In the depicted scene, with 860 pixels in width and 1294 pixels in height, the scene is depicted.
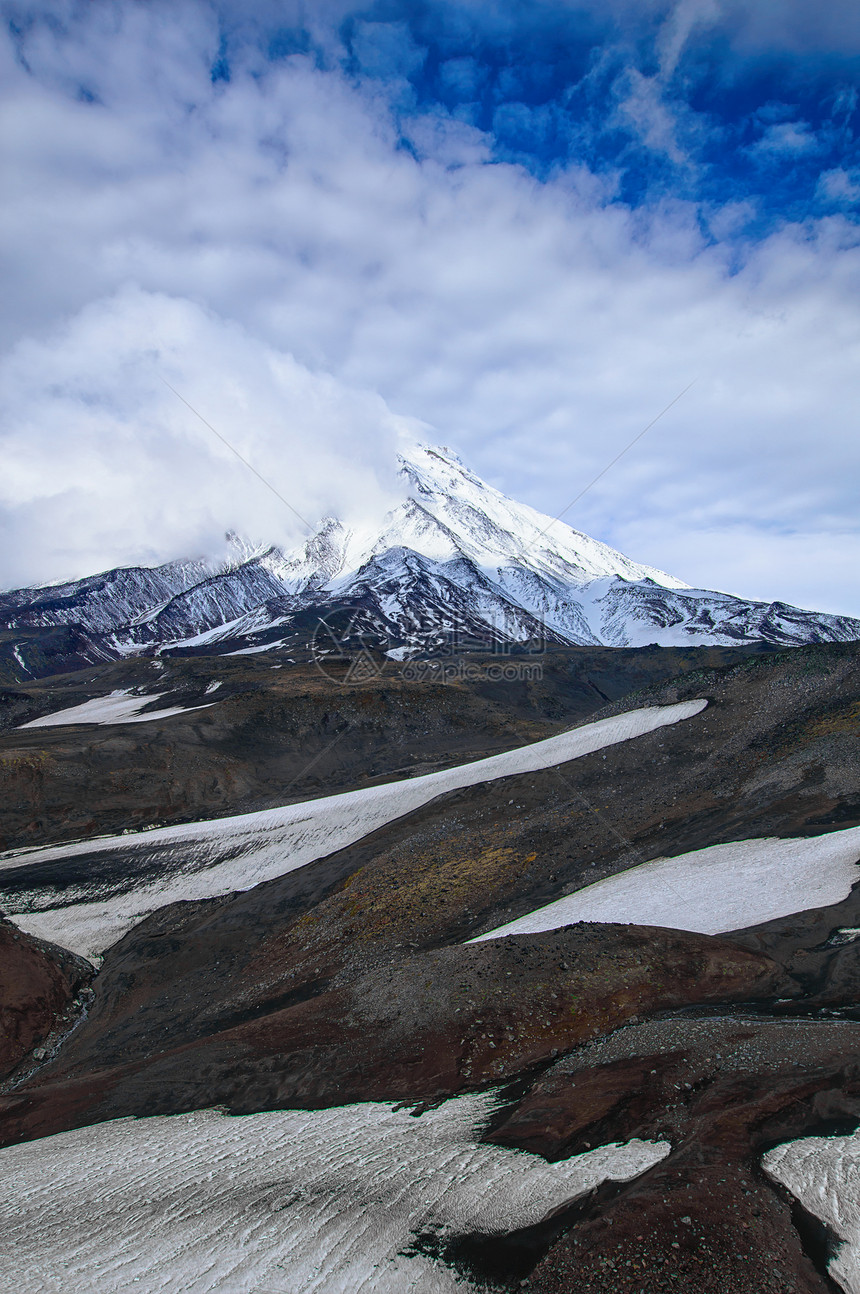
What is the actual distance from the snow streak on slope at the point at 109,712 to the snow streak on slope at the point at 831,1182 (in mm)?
64638

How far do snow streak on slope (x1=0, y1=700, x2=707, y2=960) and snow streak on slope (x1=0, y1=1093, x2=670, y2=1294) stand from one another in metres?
18.0

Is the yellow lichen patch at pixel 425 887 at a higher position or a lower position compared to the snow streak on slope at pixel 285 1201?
higher

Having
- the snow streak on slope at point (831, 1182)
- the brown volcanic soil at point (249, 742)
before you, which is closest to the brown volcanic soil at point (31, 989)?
the brown volcanic soil at point (249, 742)

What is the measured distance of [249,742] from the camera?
58.2 metres

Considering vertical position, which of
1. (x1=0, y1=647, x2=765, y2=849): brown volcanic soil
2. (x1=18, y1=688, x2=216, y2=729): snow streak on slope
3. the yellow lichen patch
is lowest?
the yellow lichen patch

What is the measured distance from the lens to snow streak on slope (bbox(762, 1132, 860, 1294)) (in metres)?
5.27

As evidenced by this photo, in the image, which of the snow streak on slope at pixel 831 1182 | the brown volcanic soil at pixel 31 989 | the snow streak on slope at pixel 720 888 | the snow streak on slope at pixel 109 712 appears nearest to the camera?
the snow streak on slope at pixel 831 1182

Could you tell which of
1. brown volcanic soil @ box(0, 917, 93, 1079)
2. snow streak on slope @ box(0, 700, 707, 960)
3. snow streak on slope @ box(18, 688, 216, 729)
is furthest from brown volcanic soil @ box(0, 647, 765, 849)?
brown volcanic soil @ box(0, 917, 93, 1079)

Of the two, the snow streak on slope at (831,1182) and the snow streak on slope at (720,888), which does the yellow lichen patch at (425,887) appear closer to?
the snow streak on slope at (720,888)

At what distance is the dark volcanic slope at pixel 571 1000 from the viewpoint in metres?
6.03

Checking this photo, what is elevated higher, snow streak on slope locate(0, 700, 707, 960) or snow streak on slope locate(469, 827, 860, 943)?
snow streak on slope locate(0, 700, 707, 960)

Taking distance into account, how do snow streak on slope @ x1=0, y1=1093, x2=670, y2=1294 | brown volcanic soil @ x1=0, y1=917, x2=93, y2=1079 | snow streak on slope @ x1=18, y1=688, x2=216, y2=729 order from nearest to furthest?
snow streak on slope @ x1=0, y1=1093, x2=670, y2=1294 < brown volcanic soil @ x1=0, y1=917, x2=93, y2=1079 < snow streak on slope @ x1=18, y1=688, x2=216, y2=729

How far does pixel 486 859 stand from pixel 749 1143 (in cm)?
1614

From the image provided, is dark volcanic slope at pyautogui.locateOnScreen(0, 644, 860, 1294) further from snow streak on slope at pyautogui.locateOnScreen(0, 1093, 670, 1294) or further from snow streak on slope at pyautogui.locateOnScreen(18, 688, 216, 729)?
snow streak on slope at pyautogui.locateOnScreen(18, 688, 216, 729)
